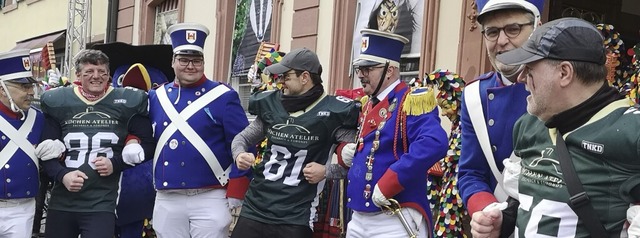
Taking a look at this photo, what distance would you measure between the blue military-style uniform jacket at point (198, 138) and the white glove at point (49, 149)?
0.63 m

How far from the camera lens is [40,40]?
1978cm

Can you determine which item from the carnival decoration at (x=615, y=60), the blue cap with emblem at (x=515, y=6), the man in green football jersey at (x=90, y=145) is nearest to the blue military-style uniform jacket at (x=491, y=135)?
the blue cap with emblem at (x=515, y=6)

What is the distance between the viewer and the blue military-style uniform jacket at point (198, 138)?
5.46 m

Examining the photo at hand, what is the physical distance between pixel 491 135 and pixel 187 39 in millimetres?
3061

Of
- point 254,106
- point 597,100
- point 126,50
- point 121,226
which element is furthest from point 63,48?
point 597,100

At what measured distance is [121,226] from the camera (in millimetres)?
6348

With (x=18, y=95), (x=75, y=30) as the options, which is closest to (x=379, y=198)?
(x=18, y=95)

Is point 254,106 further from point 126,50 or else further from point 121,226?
point 126,50

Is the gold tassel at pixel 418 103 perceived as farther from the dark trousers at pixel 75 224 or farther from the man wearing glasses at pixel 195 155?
the dark trousers at pixel 75 224

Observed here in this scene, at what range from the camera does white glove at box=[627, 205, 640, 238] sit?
225 cm

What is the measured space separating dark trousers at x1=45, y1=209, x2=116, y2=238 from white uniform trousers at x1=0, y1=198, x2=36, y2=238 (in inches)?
6.6

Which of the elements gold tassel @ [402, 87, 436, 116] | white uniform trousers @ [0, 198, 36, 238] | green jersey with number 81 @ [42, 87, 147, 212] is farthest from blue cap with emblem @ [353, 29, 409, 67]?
white uniform trousers @ [0, 198, 36, 238]

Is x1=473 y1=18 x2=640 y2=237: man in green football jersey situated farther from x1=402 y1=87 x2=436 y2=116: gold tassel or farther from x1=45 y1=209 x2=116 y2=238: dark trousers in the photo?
x1=45 y1=209 x2=116 y2=238: dark trousers

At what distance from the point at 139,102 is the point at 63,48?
14629 millimetres
